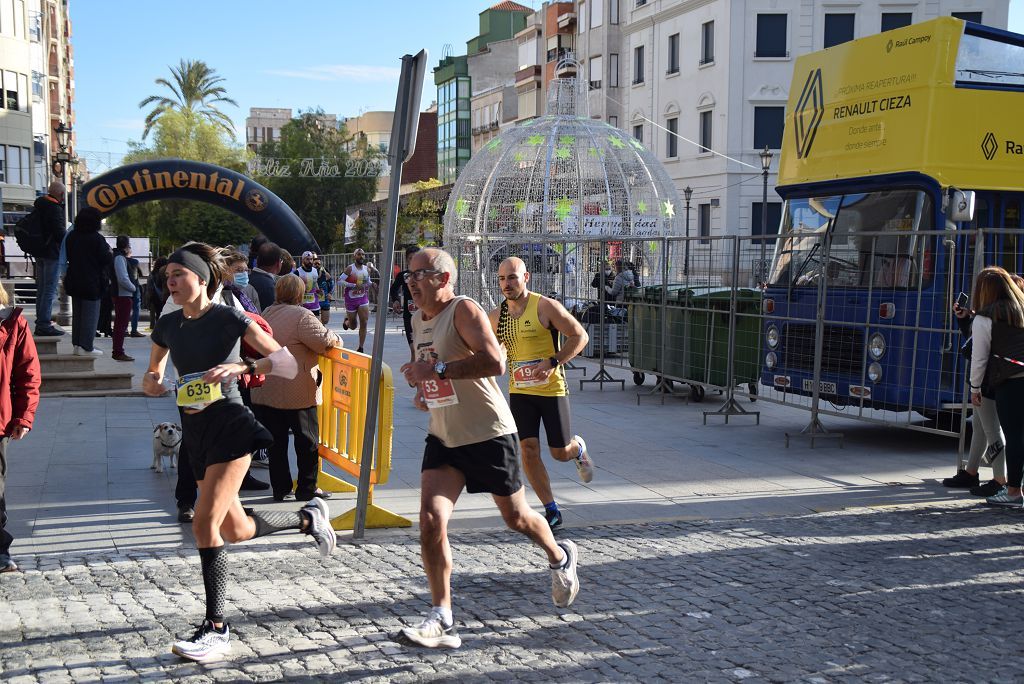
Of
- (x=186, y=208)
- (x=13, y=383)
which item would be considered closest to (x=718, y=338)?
(x=13, y=383)

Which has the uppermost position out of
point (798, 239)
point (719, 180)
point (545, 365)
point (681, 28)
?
point (681, 28)

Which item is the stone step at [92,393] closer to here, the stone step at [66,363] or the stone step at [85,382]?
the stone step at [85,382]

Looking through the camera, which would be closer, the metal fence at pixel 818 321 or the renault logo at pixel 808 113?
the metal fence at pixel 818 321

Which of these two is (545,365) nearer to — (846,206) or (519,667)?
(519,667)

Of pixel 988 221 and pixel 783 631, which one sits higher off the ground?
pixel 988 221

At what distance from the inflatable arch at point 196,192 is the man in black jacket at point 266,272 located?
12.0 metres

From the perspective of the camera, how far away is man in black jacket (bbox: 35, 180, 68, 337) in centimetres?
1331

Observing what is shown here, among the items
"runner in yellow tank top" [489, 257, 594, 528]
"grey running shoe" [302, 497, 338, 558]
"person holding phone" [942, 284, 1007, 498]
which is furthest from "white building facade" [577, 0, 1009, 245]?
"grey running shoe" [302, 497, 338, 558]

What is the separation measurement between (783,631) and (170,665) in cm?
275

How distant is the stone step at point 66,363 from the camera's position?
42.9 feet

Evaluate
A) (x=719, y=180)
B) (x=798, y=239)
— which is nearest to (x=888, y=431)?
(x=798, y=239)

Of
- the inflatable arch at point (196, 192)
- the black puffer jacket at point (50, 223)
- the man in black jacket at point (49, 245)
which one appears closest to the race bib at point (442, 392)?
the man in black jacket at point (49, 245)

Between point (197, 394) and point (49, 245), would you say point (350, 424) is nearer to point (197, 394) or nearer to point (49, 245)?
point (197, 394)

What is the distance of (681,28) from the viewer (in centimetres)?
4684
